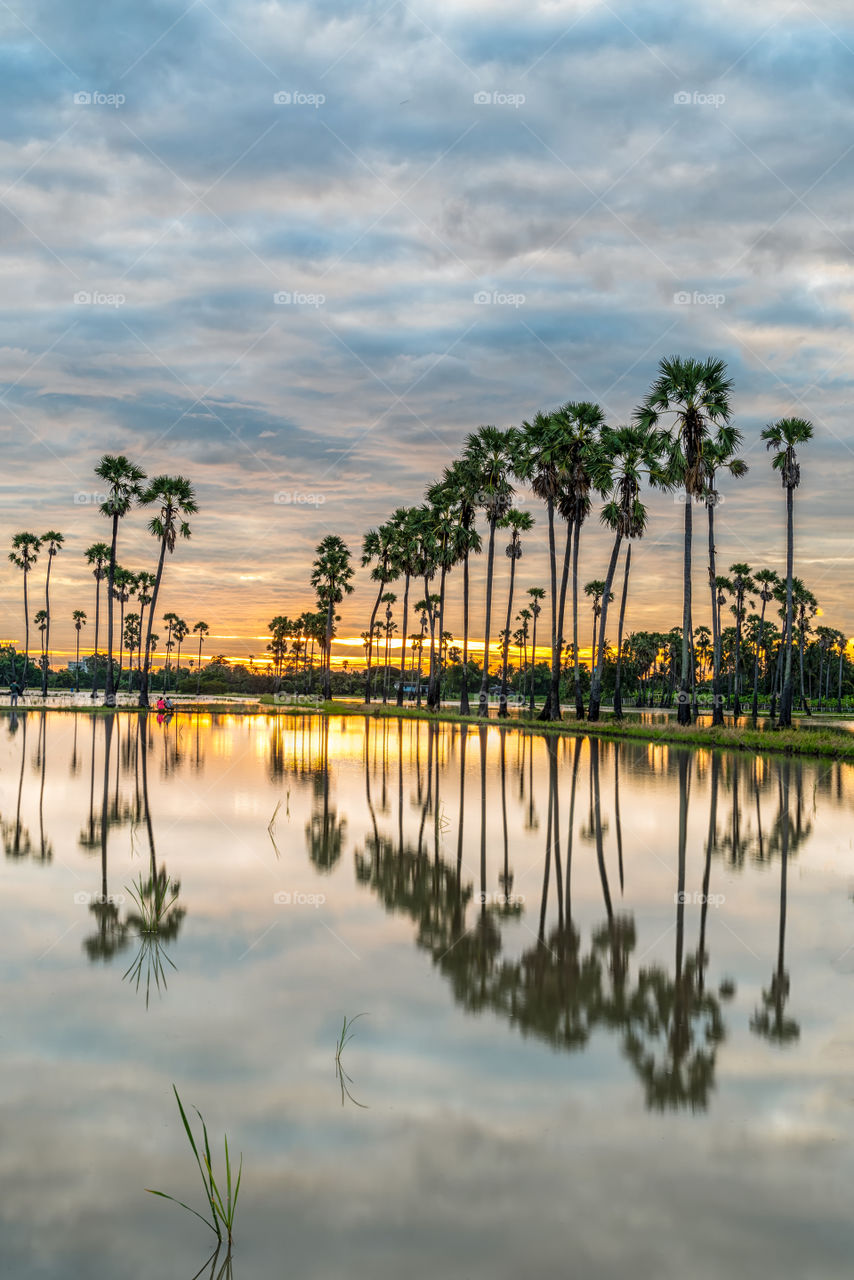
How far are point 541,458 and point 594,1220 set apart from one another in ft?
169

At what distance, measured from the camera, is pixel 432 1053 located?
20.2ft

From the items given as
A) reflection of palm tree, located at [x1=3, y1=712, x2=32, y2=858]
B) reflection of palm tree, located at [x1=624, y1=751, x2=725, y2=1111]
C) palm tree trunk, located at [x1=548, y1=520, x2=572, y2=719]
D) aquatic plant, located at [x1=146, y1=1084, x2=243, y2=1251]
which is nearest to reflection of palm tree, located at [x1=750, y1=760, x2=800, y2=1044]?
reflection of palm tree, located at [x1=624, y1=751, x2=725, y2=1111]

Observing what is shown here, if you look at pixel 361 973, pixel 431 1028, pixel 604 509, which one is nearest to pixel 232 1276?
pixel 431 1028

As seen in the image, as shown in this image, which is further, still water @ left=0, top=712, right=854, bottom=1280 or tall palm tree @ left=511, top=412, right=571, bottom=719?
tall palm tree @ left=511, top=412, right=571, bottom=719

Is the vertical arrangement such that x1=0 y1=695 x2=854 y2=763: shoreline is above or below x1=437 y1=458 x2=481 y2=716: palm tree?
below

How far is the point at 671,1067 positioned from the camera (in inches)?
238

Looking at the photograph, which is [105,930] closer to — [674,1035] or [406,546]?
[674,1035]

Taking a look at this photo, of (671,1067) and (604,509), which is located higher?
(604,509)

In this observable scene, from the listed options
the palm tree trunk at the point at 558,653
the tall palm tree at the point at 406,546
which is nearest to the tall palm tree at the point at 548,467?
the palm tree trunk at the point at 558,653

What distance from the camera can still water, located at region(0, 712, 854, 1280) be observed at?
4289 millimetres

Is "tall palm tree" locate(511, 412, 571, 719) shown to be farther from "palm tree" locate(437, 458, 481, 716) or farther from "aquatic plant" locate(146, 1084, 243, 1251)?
"aquatic plant" locate(146, 1084, 243, 1251)

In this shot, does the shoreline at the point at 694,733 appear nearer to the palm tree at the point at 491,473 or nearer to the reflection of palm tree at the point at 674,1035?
the palm tree at the point at 491,473

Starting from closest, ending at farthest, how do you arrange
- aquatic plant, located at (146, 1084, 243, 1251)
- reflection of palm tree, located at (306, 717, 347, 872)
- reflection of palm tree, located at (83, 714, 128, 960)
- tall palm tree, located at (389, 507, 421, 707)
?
aquatic plant, located at (146, 1084, 243, 1251)
reflection of palm tree, located at (83, 714, 128, 960)
reflection of palm tree, located at (306, 717, 347, 872)
tall palm tree, located at (389, 507, 421, 707)

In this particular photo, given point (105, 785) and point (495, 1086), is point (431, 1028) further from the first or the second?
point (105, 785)
